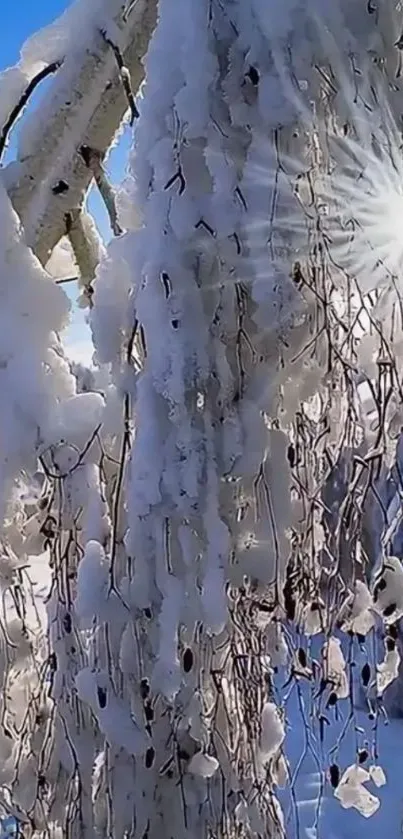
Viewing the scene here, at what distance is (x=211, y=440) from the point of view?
960 millimetres

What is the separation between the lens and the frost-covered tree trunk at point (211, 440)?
93 centimetres

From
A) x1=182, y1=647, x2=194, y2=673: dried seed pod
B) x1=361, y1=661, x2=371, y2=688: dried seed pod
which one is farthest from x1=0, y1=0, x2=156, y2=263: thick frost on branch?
x1=361, y1=661, x2=371, y2=688: dried seed pod

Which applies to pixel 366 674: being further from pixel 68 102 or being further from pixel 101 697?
pixel 68 102

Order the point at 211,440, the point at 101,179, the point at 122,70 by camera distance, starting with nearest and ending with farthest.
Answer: the point at 211,440 < the point at 122,70 < the point at 101,179

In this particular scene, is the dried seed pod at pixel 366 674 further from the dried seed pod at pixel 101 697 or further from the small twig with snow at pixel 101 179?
the small twig with snow at pixel 101 179

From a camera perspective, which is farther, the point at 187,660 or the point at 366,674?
the point at 366,674

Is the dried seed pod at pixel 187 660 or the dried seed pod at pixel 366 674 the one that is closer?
the dried seed pod at pixel 187 660

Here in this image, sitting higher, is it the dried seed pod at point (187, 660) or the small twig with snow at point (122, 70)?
the small twig with snow at point (122, 70)

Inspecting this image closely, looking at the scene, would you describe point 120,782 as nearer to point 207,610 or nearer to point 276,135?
point 207,610

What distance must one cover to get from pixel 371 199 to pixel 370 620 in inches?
22.1

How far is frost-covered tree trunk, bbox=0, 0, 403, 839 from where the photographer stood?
0.93 metres

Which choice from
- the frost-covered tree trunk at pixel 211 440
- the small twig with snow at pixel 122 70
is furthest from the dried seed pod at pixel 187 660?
the small twig with snow at pixel 122 70

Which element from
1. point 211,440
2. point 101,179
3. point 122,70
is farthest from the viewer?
point 101,179

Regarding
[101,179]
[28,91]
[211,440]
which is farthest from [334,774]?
[28,91]
